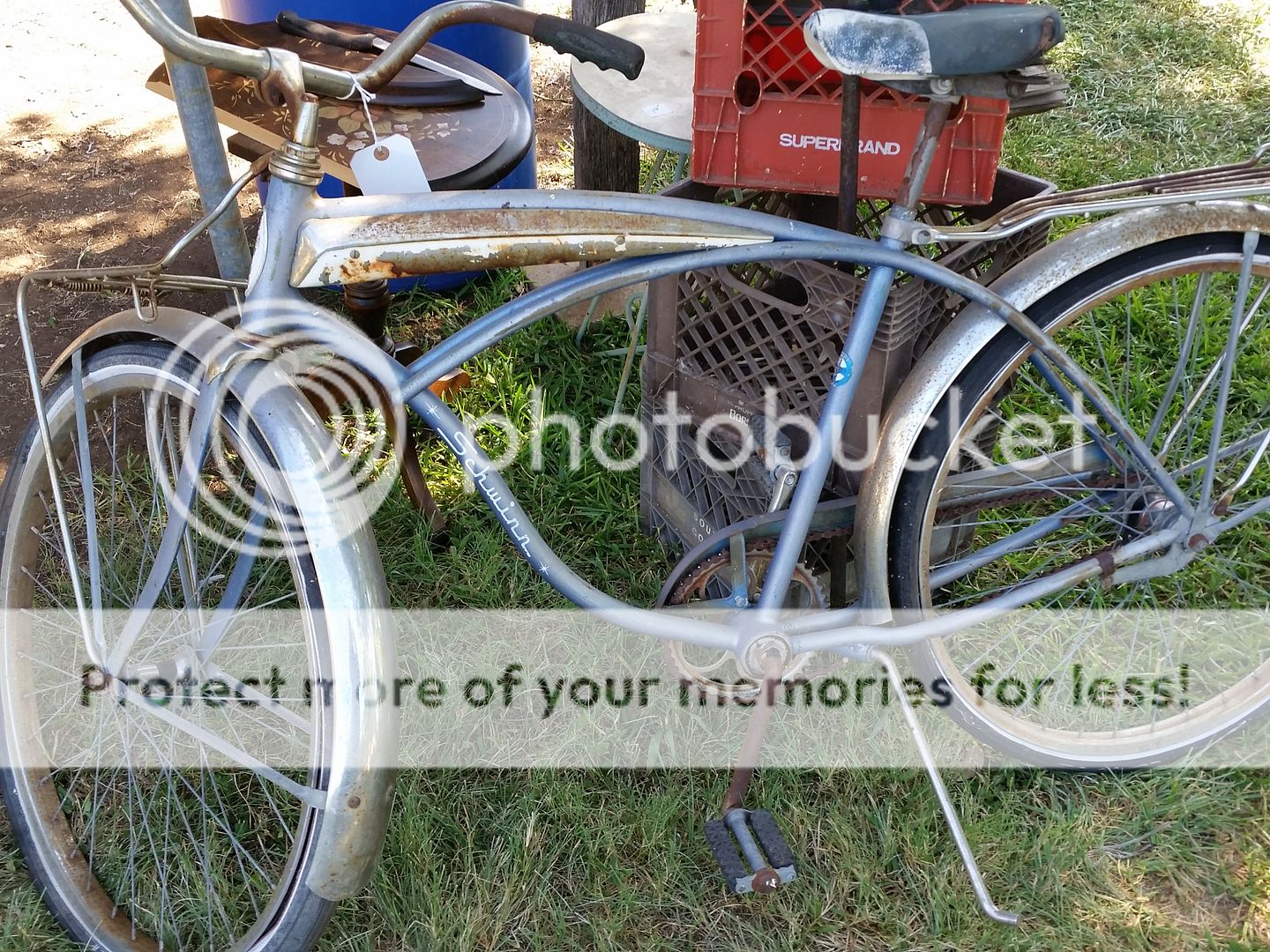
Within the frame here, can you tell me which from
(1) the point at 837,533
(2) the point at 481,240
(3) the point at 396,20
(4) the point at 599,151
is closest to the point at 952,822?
(1) the point at 837,533

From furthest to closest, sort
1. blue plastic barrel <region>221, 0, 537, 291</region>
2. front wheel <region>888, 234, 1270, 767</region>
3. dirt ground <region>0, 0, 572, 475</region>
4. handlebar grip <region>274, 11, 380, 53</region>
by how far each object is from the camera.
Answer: dirt ground <region>0, 0, 572, 475</region>, blue plastic barrel <region>221, 0, 537, 291</region>, handlebar grip <region>274, 11, 380, 53</region>, front wheel <region>888, 234, 1270, 767</region>

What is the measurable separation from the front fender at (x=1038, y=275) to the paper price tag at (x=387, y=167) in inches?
33.4

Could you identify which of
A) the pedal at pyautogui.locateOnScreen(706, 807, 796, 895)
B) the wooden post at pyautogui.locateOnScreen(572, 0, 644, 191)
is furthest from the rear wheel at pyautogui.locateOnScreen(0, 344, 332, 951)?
the wooden post at pyautogui.locateOnScreen(572, 0, 644, 191)

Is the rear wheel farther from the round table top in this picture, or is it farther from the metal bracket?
the round table top

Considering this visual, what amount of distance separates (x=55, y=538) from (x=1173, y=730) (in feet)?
7.76

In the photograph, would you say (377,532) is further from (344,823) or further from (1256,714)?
(1256,714)

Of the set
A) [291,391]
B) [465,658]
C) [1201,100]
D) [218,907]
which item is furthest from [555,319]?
[1201,100]

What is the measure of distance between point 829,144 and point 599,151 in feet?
4.41

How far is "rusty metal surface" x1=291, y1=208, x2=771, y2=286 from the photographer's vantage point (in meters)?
1.42

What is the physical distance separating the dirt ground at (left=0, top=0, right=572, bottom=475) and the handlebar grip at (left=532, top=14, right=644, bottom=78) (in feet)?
6.63

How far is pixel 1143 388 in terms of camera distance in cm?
279

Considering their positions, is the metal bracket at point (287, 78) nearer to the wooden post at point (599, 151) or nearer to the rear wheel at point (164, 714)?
the rear wheel at point (164, 714)
